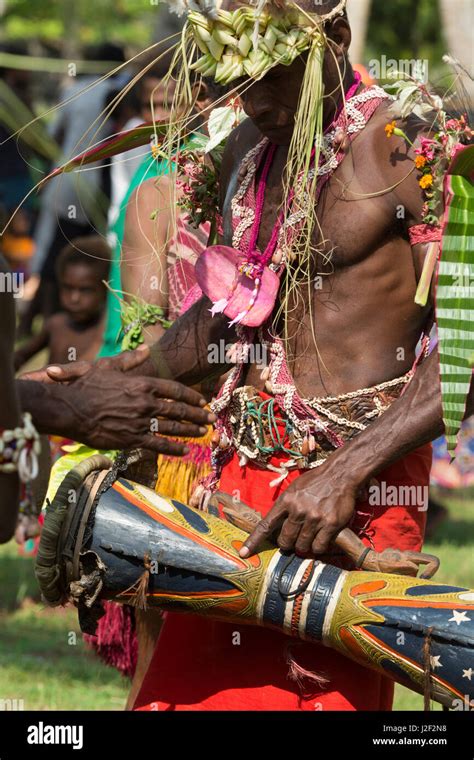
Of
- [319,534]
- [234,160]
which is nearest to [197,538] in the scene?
[319,534]

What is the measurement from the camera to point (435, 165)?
10.6 feet

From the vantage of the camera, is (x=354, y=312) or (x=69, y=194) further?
(x=69, y=194)

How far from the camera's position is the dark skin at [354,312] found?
10.8 feet

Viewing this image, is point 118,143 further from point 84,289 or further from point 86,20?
point 86,20

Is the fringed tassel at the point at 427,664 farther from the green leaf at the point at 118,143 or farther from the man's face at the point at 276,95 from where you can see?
the green leaf at the point at 118,143

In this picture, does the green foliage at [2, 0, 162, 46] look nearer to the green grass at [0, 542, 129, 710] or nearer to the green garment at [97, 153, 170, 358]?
the green grass at [0, 542, 129, 710]

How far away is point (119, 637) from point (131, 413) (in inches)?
60.1

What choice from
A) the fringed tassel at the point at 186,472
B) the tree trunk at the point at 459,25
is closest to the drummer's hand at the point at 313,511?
the fringed tassel at the point at 186,472

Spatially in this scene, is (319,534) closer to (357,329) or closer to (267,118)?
(357,329)

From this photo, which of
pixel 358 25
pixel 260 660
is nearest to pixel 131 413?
pixel 260 660

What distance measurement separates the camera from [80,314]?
7.62 meters

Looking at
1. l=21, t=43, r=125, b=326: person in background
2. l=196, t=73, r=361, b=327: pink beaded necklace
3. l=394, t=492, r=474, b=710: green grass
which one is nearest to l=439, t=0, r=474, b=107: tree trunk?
l=21, t=43, r=125, b=326: person in background

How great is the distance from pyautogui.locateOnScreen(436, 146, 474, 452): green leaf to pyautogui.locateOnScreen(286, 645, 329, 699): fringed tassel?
776mm

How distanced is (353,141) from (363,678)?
143 centimetres
